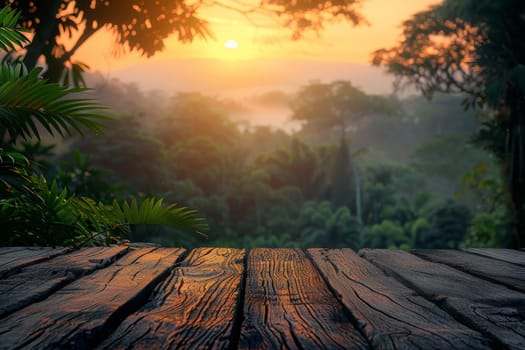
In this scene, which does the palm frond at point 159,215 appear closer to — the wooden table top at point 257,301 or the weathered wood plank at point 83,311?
the wooden table top at point 257,301

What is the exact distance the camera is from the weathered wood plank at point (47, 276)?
5.13ft

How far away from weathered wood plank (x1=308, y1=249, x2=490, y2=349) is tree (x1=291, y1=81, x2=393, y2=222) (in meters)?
36.9

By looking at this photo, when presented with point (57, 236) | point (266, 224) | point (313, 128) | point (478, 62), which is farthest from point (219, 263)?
point (313, 128)

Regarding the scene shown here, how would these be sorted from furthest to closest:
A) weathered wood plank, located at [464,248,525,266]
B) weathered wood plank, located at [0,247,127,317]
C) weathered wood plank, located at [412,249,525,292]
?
weathered wood plank, located at [464,248,525,266] < weathered wood plank, located at [412,249,525,292] < weathered wood plank, located at [0,247,127,317]

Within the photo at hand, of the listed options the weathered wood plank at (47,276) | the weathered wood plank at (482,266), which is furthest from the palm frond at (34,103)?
the weathered wood plank at (482,266)

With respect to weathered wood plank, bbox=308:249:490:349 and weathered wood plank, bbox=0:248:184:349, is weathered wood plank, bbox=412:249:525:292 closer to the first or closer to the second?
weathered wood plank, bbox=308:249:490:349

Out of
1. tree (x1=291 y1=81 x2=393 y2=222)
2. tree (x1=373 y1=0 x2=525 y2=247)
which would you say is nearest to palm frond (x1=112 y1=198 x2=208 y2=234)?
tree (x1=373 y1=0 x2=525 y2=247)

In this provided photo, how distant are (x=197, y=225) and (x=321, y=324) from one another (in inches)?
89.0

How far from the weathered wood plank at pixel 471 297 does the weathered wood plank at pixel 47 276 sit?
1284 mm

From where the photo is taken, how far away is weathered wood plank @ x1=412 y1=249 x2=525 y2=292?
1.97m

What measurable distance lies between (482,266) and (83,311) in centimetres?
174

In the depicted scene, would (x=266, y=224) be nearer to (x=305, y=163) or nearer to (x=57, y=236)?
(x=305, y=163)

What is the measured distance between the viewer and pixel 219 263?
7.38 feet

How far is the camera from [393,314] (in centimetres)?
146
